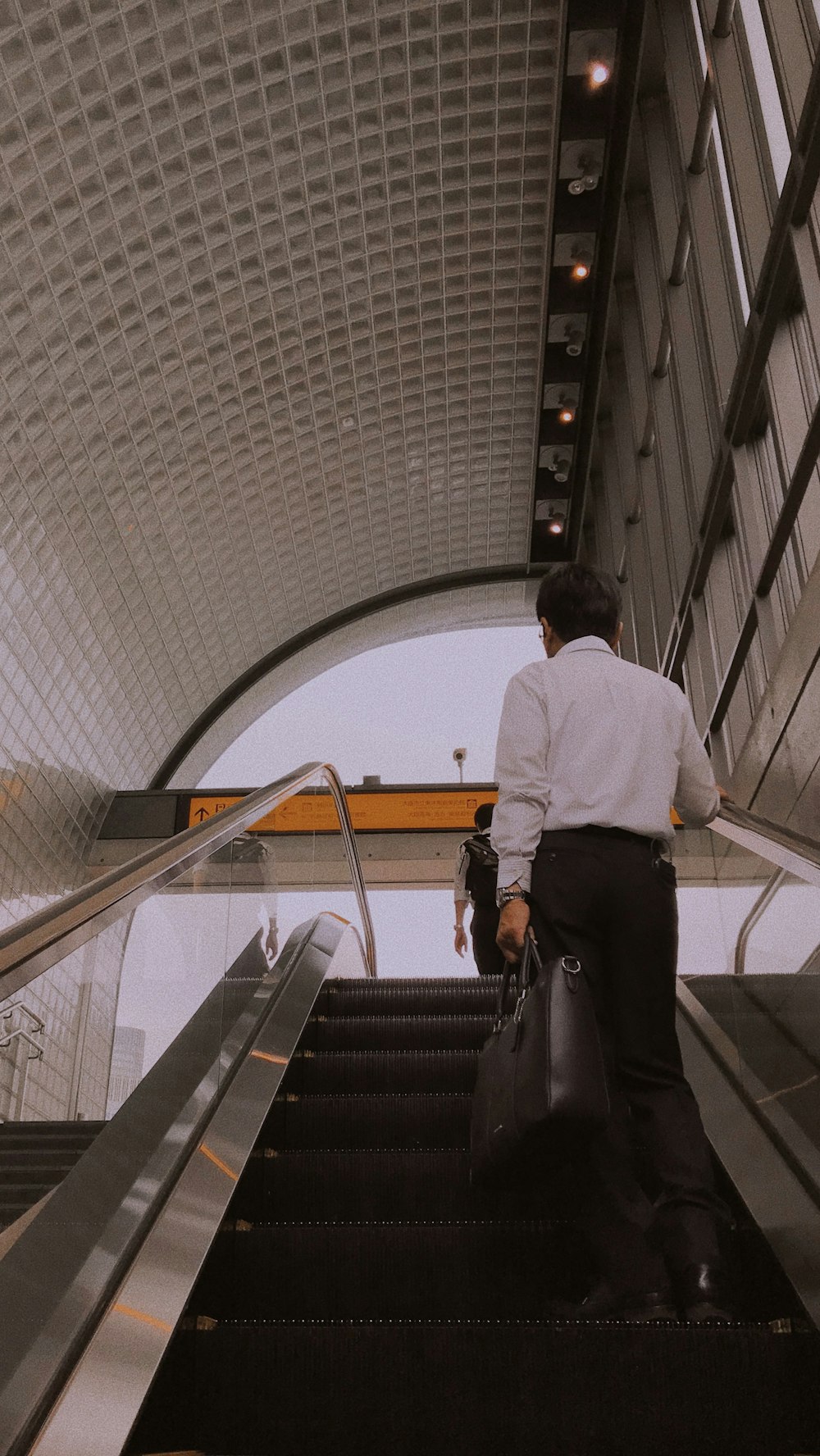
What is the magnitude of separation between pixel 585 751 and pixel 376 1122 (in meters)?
1.31

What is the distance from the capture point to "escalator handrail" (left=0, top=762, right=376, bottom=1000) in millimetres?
1469

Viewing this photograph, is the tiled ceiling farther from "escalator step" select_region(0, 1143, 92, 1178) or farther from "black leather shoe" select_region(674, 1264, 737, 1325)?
"black leather shoe" select_region(674, 1264, 737, 1325)

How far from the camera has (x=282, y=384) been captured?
37.9 feet

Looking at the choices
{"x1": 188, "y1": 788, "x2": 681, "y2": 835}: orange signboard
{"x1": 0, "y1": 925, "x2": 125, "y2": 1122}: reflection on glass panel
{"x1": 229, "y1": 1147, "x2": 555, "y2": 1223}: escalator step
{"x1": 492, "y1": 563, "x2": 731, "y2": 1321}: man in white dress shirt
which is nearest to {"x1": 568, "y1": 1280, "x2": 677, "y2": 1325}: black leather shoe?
{"x1": 492, "y1": 563, "x2": 731, "y2": 1321}: man in white dress shirt

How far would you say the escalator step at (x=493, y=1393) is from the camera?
6.10ft

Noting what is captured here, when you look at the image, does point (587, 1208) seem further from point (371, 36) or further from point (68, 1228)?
point (371, 36)

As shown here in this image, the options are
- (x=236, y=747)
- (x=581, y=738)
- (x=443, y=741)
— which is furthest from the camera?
(x=236, y=747)

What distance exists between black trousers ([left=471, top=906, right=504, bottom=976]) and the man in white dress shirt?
2.78 meters

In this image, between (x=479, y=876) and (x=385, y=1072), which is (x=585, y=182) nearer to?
(x=479, y=876)

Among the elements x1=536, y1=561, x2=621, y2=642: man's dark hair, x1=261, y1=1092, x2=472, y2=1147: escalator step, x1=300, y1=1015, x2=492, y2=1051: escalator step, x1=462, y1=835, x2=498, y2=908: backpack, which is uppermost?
x1=462, y1=835, x2=498, y2=908: backpack

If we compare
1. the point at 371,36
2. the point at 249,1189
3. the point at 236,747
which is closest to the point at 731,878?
the point at 249,1189

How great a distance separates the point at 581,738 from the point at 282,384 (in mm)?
9781

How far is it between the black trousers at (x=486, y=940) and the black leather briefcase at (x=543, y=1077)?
3192 mm

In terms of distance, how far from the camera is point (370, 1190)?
2.79 metres
